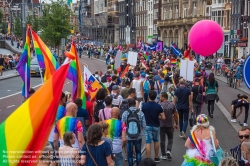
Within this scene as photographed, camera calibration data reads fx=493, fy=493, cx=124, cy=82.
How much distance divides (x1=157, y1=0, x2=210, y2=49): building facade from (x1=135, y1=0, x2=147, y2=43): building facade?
289 inches

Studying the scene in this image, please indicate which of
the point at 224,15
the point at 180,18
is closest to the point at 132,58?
the point at 224,15

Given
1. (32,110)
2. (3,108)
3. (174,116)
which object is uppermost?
(32,110)

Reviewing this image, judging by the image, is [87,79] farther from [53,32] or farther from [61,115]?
[53,32]

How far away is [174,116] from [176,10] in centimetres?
6787

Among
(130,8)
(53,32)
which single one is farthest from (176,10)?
(53,32)

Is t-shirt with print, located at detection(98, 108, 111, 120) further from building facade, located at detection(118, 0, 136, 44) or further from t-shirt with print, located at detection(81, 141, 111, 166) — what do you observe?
building facade, located at detection(118, 0, 136, 44)

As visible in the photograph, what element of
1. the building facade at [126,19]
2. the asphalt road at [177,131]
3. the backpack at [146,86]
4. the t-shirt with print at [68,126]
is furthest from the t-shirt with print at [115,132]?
the building facade at [126,19]

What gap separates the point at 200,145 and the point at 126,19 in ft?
312

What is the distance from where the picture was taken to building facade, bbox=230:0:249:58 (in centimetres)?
5218

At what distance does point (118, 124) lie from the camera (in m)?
7.80

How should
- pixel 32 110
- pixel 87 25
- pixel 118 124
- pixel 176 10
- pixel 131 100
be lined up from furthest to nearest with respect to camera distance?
pixel 87 25 → pixel 176 10 → pixel 131 100 → pixel 118 124 → pixel 32 110

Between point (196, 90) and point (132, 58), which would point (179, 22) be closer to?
point (132, 58)

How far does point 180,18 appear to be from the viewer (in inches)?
2894

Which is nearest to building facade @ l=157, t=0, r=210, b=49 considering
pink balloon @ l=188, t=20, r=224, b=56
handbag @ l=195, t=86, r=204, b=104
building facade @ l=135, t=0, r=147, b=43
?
building facade @ l=135, t=0, r=147, b=43
